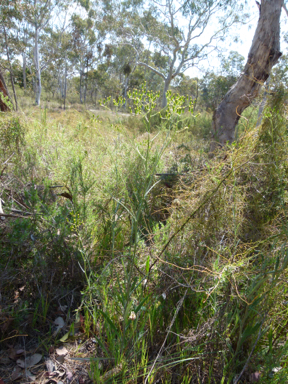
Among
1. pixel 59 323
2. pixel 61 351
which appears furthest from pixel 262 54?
pixel 61 351

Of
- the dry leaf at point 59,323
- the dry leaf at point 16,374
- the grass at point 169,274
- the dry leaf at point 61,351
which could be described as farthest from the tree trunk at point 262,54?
the dry leaf at point 16,374

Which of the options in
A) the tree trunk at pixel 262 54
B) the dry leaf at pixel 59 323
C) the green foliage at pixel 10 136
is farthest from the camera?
the tree trunk at pixel 262 54

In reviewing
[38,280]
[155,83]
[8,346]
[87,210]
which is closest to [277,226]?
[87,210]

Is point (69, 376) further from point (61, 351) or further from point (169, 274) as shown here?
point (169, 274)

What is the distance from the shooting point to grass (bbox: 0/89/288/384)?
121cm

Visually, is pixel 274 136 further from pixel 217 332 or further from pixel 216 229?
pixel 217 332

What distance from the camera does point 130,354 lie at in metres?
1.26

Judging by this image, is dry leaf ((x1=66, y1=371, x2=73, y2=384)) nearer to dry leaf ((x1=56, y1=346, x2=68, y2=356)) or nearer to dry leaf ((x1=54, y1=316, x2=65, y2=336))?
dry leaf ((x1=56, y1=346, x2=68, y2=356))

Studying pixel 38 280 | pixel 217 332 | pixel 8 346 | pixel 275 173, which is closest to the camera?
pixel 217 332

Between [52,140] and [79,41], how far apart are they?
2533cm

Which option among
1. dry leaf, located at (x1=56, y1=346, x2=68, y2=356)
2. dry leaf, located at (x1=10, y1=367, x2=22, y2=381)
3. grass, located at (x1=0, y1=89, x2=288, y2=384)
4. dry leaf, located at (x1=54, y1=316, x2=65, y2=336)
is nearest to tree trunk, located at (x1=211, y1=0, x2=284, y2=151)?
grass, located at (x1=0, y1=89, x2=288, y2=384)

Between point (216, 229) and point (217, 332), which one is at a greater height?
point (216, 229)

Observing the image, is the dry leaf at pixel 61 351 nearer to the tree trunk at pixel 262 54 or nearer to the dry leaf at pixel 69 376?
the dry leaf at pixel 69 376

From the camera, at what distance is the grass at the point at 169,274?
3.98ft
